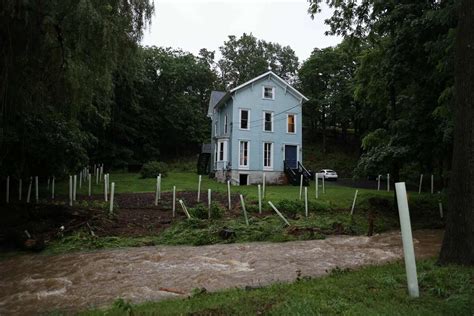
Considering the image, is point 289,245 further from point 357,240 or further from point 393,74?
point 393,74

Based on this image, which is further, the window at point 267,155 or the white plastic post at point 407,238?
the window at point 267,155

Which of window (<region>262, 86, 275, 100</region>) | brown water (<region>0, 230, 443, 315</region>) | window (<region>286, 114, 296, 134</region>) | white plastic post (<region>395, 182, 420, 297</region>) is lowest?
brown water (<region>0, 230, 443, 315</region>)

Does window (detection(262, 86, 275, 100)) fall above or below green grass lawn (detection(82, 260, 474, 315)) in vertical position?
above

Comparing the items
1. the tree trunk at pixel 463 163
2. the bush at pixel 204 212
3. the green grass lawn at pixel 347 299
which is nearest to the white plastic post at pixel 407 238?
the green grass lawn at pixel 347 299

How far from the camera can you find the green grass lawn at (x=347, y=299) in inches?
174

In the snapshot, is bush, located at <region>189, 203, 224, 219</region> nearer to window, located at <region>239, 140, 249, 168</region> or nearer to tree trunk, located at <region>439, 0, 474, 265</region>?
tree trunk, located at <region>439, 0, 474, 265</region>

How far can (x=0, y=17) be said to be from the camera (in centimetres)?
853

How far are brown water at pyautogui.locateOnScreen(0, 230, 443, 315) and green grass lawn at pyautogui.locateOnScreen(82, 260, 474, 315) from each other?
6.24 ft

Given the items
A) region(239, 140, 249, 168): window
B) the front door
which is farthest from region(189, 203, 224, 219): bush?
the front door

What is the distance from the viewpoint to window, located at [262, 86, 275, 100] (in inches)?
1284

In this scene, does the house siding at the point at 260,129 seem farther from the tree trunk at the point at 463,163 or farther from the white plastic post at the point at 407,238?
the white plastic post at the point at 407,238

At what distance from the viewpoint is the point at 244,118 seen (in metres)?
31.9

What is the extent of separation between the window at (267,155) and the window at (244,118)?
2123 mm

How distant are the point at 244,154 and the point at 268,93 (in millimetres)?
5461
